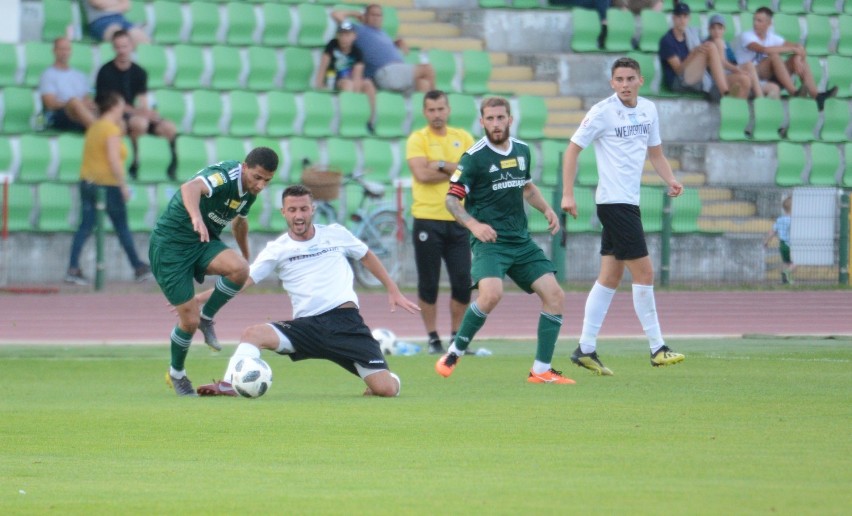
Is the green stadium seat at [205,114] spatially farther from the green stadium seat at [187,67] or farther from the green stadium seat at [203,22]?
the green stadium seat at [203,22]

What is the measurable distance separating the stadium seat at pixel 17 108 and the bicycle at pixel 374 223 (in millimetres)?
4431

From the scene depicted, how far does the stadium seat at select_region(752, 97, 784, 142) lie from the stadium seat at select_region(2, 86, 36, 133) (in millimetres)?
12664

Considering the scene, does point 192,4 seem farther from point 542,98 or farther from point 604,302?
point 604,302

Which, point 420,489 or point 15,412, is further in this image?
point 15,412

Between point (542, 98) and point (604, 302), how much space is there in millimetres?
14308

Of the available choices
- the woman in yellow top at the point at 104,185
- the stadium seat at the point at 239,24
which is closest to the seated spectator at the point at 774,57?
the stadium seat at the point at 239,24

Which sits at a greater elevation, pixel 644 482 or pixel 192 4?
pixel 192 4

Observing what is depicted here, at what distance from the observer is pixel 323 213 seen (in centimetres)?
2219

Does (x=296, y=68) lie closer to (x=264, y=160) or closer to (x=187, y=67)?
(x=187, y=67)

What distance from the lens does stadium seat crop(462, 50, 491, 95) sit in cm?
2642

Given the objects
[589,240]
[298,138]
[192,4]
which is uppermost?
[192,4]

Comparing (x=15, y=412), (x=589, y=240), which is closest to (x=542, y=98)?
(x=589, y=240)

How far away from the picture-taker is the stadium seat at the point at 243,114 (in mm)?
23641

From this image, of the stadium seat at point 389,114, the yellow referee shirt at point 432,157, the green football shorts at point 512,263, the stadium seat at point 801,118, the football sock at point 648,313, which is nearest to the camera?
the green football shorts at point 512,263
